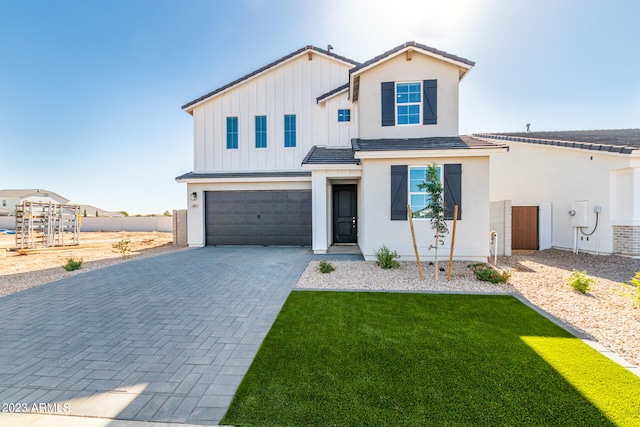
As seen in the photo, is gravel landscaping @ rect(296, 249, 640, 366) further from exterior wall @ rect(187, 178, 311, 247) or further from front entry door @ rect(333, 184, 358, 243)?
exterior wall @ rect(187, 178, 311, 247)

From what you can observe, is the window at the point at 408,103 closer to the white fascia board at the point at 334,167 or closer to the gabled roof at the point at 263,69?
the white fascia board at the point at 334,167

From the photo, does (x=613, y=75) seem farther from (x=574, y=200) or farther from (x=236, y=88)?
(x=236, y=88)

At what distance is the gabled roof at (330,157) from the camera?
1012 centimetres

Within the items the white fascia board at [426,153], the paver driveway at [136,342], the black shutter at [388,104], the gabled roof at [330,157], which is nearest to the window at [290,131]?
the gabled roof at [330,157]

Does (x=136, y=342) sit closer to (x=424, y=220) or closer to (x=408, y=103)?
(x=424, y=220)

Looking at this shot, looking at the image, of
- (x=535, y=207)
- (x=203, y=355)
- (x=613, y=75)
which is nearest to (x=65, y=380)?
(x=203, y=355)

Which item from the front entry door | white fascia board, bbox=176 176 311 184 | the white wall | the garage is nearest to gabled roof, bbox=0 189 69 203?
the white wall

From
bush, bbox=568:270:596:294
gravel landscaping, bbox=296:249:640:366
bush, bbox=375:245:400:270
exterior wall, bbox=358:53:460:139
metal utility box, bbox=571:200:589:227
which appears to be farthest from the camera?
metal utility box, bbox=571:200:589:227

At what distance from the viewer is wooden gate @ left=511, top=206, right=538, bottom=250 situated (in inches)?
451

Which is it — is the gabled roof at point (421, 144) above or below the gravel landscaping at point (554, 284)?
above

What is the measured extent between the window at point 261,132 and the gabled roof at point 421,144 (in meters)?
5.67

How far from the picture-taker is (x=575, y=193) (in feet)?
34.9

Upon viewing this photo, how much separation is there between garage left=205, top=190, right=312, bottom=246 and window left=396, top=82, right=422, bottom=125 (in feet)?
17.3

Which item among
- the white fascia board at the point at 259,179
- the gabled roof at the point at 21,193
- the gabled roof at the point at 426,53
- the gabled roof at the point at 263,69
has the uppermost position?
the gabled roof at the point at 263,69
